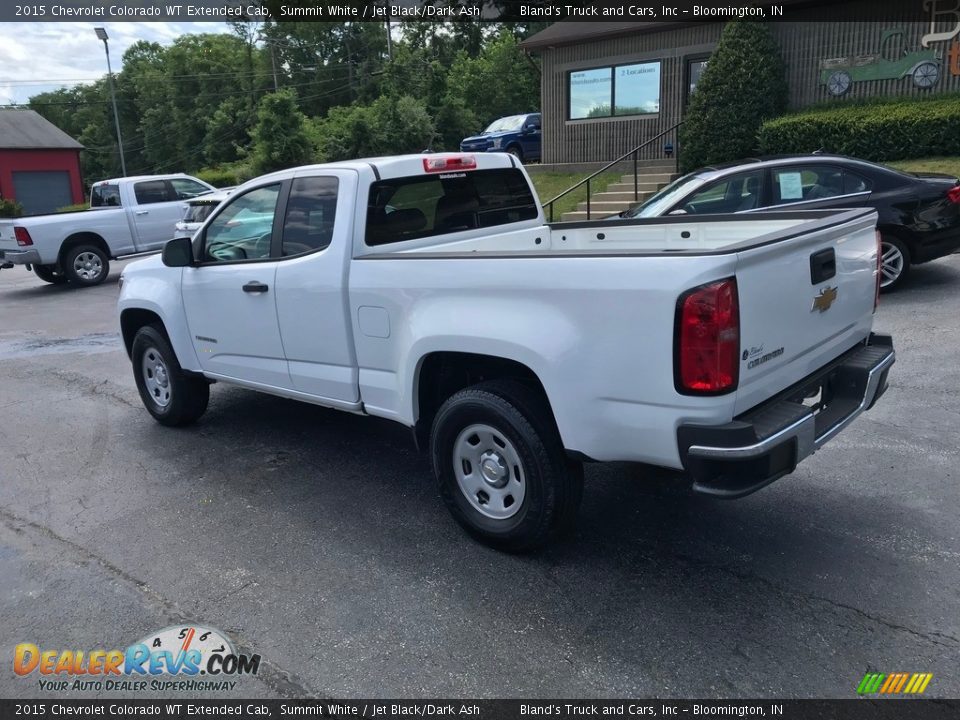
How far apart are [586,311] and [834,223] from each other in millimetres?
1354

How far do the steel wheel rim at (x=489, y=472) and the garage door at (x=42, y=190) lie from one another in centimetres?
4646

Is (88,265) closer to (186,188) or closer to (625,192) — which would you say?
(186,188)

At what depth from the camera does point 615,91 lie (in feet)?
66.3

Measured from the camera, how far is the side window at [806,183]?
8.62m

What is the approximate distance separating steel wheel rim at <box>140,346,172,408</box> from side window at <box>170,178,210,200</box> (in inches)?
433

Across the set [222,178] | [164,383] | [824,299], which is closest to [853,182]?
[824,299]

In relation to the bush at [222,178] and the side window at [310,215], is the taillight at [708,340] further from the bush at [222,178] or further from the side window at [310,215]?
the bush at [222,178]

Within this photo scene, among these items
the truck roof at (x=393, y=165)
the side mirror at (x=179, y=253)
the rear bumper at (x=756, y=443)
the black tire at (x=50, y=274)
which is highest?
the truck roof at (x=393, y=165)

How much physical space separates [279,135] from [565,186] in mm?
17062

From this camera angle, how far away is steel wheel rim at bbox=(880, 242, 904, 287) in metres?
8.62

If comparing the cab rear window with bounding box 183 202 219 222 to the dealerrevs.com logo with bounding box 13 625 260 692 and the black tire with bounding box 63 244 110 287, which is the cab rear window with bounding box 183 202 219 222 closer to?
the black tire with bounding box 63 244 110 287

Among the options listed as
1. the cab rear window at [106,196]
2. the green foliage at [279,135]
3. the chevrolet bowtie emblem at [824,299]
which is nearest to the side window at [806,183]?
the chevrolet bowtie emblem at [824,299]

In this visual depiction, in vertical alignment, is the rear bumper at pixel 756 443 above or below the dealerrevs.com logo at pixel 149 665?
above

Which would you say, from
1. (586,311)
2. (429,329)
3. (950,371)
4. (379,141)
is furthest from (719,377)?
(379,141)
